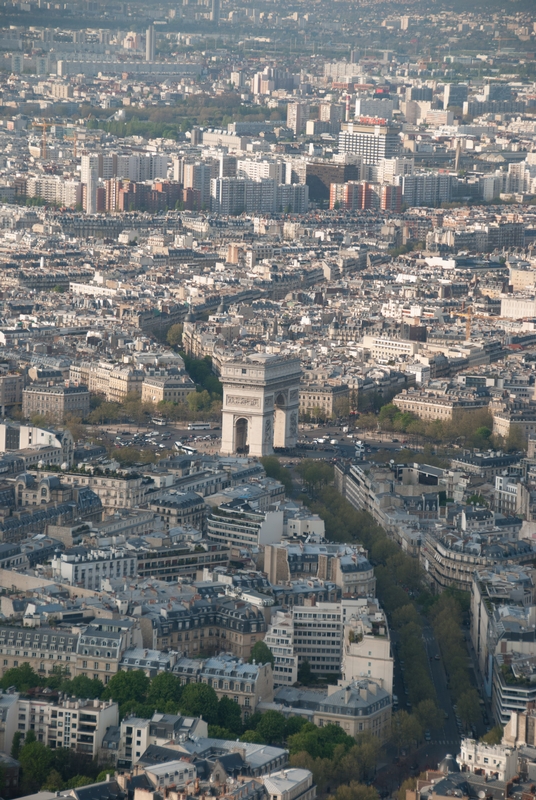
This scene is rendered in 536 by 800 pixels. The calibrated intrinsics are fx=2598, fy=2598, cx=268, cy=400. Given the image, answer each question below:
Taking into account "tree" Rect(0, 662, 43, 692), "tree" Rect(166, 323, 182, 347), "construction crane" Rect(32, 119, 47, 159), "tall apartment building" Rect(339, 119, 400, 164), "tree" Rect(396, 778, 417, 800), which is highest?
"tree" Rect(396, 778, 417, 800)

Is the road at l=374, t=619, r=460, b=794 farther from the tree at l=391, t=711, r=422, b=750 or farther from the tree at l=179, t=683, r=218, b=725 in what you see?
the tree at l=179, t=683, r=218, b=725

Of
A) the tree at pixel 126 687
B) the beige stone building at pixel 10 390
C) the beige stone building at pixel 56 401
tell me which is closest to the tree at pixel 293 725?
the tree at pixel 126 687

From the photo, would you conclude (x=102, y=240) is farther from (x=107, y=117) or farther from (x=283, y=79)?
(x=283, y=79)

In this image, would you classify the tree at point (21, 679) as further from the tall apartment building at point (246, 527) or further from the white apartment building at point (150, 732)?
the tall apartment building at point (246, 527)

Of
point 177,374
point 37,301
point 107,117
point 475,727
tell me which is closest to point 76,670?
point 475,727

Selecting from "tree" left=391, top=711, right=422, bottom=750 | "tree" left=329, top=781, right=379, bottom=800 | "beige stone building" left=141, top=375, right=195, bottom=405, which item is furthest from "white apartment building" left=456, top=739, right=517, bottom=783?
"beige stone building" left=141, top=375, right=195, bottom=405

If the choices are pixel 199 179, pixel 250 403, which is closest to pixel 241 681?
pixel 250 403
